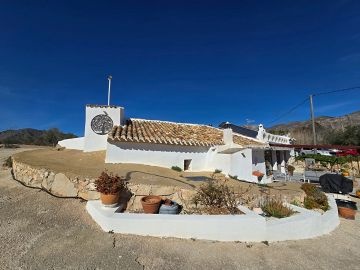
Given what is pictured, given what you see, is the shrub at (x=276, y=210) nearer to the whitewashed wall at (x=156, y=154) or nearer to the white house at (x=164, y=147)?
the white house at (x=164, y=147)

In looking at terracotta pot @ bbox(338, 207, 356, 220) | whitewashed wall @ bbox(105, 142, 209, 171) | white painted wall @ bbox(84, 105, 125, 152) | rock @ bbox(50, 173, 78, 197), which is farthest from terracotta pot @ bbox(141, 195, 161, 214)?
white painted wall @ bbox(84, 105, 125, 152)

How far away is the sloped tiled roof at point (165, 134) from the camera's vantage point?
1588cm

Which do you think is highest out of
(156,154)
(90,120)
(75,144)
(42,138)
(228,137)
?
(42,138)

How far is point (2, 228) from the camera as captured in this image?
7.71m

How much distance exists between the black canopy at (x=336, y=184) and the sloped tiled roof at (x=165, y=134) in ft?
18.8

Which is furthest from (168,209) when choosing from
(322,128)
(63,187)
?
(322,128)

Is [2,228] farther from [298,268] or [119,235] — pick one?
[298,268]

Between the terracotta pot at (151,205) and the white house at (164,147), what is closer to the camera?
the terracotta pot at (151,205)

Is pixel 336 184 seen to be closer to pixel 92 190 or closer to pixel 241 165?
pixel 241 165

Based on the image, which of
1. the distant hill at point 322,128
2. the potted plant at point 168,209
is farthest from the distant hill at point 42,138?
the distant hill at point 322,128

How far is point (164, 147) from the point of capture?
16.3 m

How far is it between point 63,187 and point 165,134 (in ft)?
29.2

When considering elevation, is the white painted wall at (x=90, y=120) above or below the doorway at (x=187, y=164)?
above

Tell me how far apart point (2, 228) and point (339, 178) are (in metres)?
16.8
